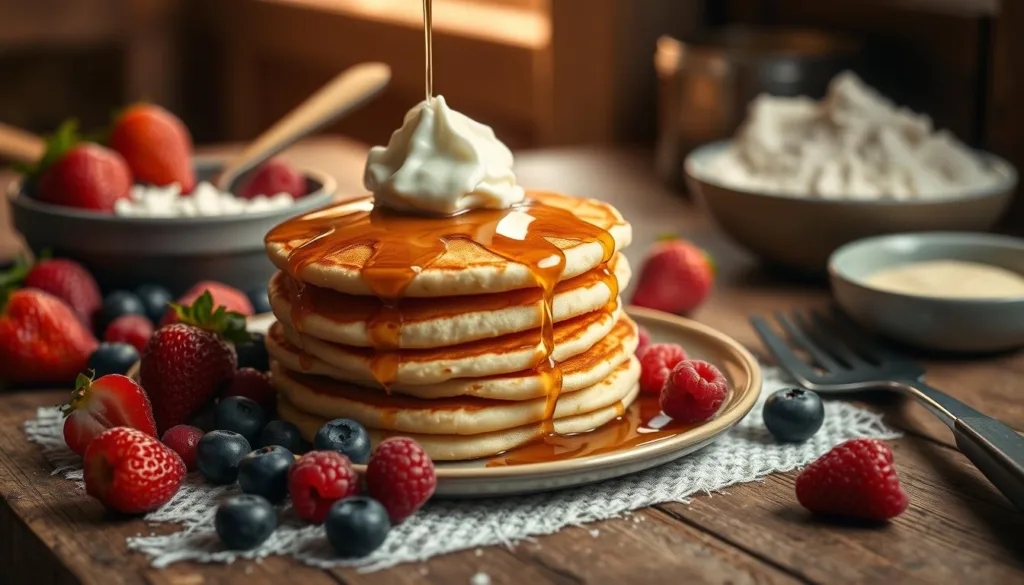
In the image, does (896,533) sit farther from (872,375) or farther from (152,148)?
(152,148)

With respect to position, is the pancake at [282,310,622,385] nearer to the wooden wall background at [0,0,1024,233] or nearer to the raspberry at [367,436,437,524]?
the raspberry at [367,436,437,524]

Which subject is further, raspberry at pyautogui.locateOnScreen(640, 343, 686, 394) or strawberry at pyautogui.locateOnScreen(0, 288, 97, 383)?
strawberry at pyautogui.locateOnScreen(0, 288, 97, 383)

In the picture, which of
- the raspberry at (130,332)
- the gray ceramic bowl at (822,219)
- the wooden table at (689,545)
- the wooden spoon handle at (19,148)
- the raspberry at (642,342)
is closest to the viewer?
the wooden table at (689,545)

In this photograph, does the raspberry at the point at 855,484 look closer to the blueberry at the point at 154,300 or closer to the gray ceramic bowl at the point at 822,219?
the gray ceramic bowl at the point at 822,219

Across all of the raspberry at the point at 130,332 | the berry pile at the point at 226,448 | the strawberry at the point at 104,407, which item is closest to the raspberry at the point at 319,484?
the berry pile at the point at 226,448

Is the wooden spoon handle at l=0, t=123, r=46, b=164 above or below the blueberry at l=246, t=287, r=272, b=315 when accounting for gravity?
above

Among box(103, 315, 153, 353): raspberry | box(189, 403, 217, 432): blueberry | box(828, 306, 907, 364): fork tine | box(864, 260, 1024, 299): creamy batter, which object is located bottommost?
box(828, 306, 907, 364): fork tine

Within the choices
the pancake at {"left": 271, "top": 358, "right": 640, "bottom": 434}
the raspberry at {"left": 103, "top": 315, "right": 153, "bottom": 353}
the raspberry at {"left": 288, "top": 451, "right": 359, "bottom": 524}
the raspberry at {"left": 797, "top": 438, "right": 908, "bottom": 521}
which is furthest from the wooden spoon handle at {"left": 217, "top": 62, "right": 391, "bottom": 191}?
the raspberry at {"left": 797, "top": 438, "right": 908, "bottom": 521}
